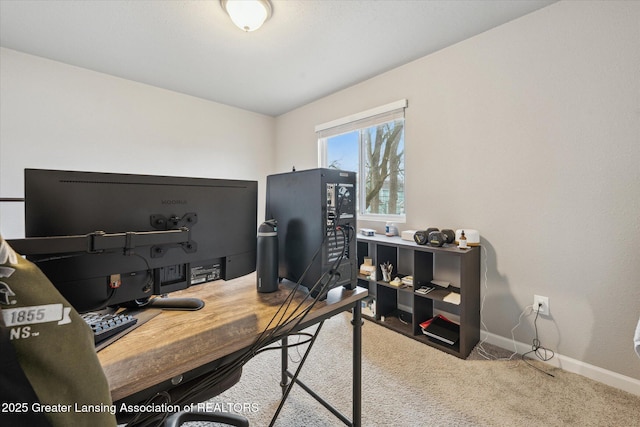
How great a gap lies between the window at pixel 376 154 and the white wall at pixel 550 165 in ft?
0.93

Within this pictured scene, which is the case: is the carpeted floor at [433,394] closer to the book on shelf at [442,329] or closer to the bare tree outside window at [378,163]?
the book on shelf at [442,329]

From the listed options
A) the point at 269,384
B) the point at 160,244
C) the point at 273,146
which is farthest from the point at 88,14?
the point at 269,384

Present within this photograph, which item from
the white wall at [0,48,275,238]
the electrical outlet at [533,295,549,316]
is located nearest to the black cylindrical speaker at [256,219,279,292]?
→ the electrical outlet at [533,295,549,316]

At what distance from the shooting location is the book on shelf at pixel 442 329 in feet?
6.51

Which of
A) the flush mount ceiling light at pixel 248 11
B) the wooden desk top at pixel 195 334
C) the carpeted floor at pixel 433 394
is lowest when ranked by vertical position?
the carpeted floor at pixel 433 394

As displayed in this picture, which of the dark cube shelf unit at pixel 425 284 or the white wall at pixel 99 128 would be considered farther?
the white wall at pixel 99 128

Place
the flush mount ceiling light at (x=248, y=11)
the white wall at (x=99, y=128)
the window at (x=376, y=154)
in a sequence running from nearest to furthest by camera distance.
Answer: the flush mount ceiling light at (x=248, y=11), the white wall at (x=99, y=128), the window at (x=376, y=154)

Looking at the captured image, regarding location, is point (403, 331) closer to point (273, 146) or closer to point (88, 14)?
point (273, 146)

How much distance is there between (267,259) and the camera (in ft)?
3.70

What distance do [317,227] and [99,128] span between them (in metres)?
2.93

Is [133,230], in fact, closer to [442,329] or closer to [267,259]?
[267,259]

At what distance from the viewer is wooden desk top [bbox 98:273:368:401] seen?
2.09 ft

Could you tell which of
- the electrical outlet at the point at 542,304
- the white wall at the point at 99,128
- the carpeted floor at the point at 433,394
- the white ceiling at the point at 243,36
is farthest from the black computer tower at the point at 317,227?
the white wall at the point at 99,128

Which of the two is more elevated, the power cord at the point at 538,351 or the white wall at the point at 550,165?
the white wall at the point at 550,165
